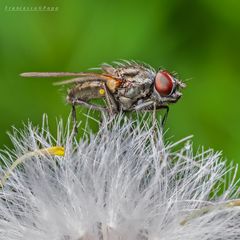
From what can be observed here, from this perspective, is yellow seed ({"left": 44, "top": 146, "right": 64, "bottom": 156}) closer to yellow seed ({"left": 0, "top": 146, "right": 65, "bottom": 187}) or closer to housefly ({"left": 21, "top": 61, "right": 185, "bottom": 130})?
yellow seed ({"left": 0, "top": 146, "right": 65, "bottom": 187})

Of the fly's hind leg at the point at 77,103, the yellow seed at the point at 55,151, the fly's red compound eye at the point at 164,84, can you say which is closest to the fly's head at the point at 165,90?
the fly's red compound eye at the point at 164,84

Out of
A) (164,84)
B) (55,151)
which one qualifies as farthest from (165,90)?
(55,151)

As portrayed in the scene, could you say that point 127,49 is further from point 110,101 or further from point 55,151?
point 55,151

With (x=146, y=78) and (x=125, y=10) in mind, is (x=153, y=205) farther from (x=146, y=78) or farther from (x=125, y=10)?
(x=125, y=10)

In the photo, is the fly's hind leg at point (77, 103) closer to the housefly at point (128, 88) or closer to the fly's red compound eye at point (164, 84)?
the housefly at point (128, 88)

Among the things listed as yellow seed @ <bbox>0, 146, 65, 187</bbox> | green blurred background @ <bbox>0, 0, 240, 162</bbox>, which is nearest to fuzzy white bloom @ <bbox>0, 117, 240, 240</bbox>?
yellow seed @ <bbox>0, 146, 65, 187</bbox>
